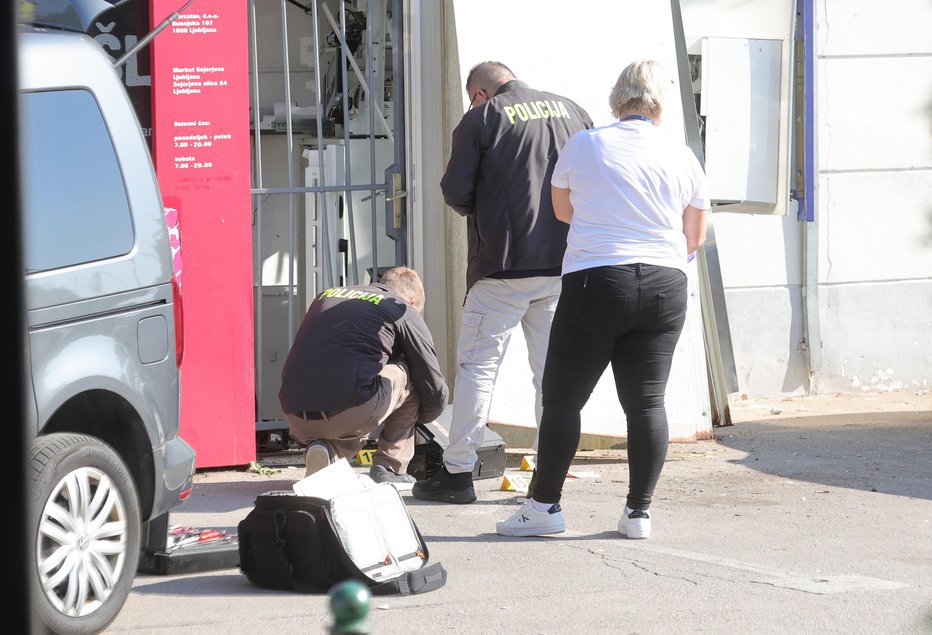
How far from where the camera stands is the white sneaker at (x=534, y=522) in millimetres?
4598

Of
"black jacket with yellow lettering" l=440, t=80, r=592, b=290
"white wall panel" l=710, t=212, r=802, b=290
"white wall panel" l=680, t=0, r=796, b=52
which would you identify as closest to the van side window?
"black jacket with yellow lettering" l=440, t=80, r=592, b=290

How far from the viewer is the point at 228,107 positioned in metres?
6.04

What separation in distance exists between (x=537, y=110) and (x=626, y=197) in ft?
3.68

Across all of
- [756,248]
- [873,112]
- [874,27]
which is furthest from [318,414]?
[874,27]

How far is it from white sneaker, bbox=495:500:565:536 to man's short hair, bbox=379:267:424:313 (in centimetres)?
132

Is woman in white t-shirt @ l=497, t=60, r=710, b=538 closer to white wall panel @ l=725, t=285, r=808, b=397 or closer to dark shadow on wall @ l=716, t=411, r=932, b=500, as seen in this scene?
dark shadow on wall @ l=716, t=411, r=932, b=500

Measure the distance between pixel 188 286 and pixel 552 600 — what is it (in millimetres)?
3002

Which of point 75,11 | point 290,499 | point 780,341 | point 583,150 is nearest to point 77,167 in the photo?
point 75,11

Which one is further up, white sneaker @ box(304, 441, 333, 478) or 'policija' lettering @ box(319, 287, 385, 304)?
'policija' lettering @ box(319, 287, 385, 304)

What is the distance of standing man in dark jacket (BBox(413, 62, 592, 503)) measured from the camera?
207 inches

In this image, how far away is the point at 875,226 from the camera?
9.05 metres

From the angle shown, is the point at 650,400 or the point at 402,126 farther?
the point at 402,126

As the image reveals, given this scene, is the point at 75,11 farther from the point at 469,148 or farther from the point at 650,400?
the point at 650,400

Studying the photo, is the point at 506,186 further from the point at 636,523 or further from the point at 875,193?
the point at 875,193
